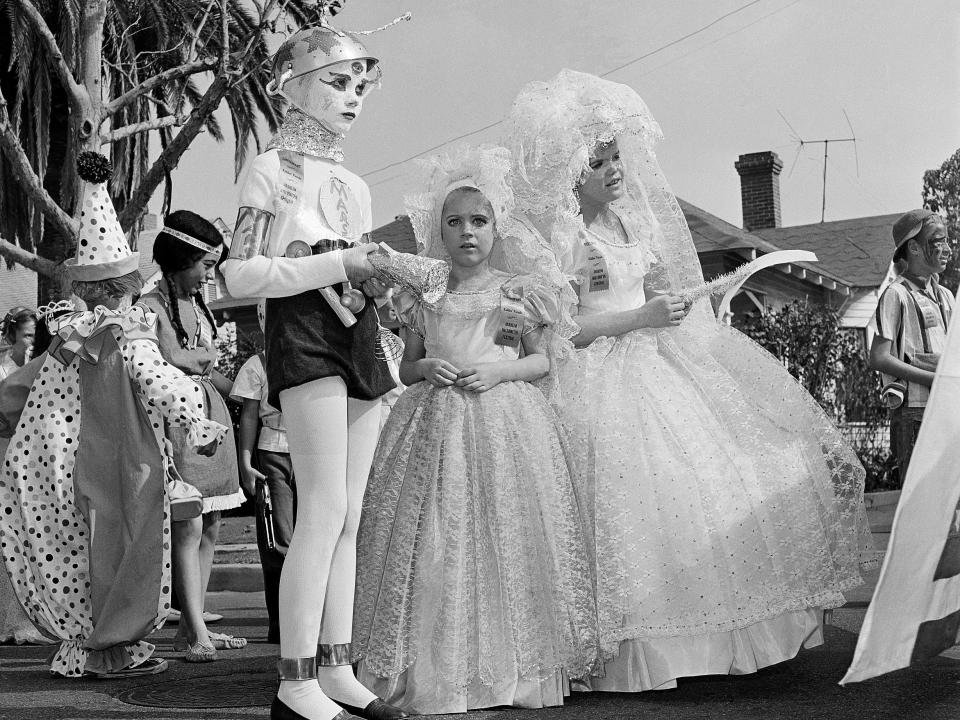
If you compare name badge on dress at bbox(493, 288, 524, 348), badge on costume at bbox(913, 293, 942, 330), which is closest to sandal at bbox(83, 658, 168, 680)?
name badge on dress at bbox(493, 288, 524, 348)

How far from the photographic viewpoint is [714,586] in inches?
146

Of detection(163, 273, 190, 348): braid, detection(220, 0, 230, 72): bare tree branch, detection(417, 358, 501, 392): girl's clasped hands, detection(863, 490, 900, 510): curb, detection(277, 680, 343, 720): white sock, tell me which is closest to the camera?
detection(277, 680, 343, 720): white sock

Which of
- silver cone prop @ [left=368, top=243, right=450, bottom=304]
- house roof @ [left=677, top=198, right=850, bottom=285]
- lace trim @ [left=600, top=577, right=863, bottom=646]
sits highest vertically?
house roof @ [left=677, top=198, right=850, bottom=285]

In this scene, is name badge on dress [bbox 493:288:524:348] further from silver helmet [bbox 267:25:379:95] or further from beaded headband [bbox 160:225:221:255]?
beaded headband [bbox 160:225:221:255]

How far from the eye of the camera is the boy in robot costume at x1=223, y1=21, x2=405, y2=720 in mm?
3408

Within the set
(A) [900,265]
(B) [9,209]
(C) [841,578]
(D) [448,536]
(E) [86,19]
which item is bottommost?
(C) [841,578]

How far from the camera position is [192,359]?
479 cm

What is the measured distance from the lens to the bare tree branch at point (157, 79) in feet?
37.3

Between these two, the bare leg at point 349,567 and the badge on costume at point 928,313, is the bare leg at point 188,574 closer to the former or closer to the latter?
the bare leg at point 349,567

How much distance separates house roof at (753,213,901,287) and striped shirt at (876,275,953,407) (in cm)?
1480

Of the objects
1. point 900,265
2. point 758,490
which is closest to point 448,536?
point 758,490

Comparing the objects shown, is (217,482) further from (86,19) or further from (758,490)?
(86,19)

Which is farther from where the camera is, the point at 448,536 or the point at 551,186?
the point at 551,186

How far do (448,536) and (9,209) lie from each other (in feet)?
41.7
